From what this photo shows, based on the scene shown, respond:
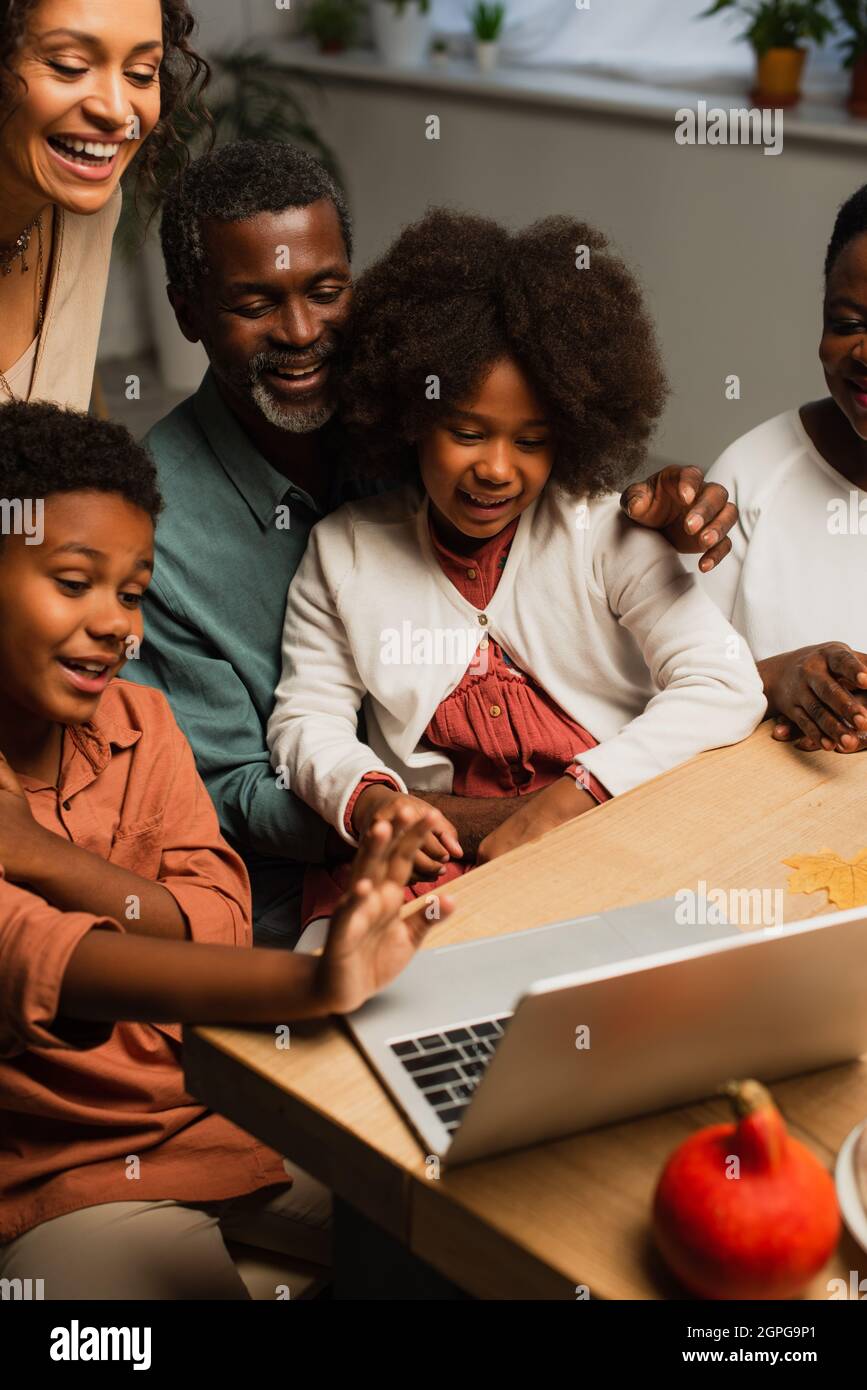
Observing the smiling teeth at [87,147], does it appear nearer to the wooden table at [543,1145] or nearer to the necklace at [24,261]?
the necklace at [24,261]

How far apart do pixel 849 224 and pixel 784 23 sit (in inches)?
87.2

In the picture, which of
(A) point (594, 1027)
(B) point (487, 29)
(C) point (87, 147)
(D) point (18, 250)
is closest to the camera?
(A) point (594, 1027)

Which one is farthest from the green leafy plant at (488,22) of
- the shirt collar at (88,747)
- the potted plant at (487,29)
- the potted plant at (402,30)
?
the shirt collar at (88,747)

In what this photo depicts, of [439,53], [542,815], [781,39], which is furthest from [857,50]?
[542,815]

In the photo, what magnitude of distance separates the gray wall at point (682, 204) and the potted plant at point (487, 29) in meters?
0.14

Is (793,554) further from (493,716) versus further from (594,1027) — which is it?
(594,1027)

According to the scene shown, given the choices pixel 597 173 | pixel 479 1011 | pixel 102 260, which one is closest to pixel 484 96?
pixel 597 173

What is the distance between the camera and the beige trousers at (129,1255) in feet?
4.00

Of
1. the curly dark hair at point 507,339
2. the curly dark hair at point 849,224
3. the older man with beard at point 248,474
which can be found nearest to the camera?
the curly dark hair at point 507,339

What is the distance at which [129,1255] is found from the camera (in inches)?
48.6

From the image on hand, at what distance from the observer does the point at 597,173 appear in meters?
4.11

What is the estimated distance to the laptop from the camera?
88 centimetres

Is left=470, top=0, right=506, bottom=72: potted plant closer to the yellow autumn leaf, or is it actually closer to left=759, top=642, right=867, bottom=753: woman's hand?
left=759, top=642, right=867, bottom=753: woman's hand
